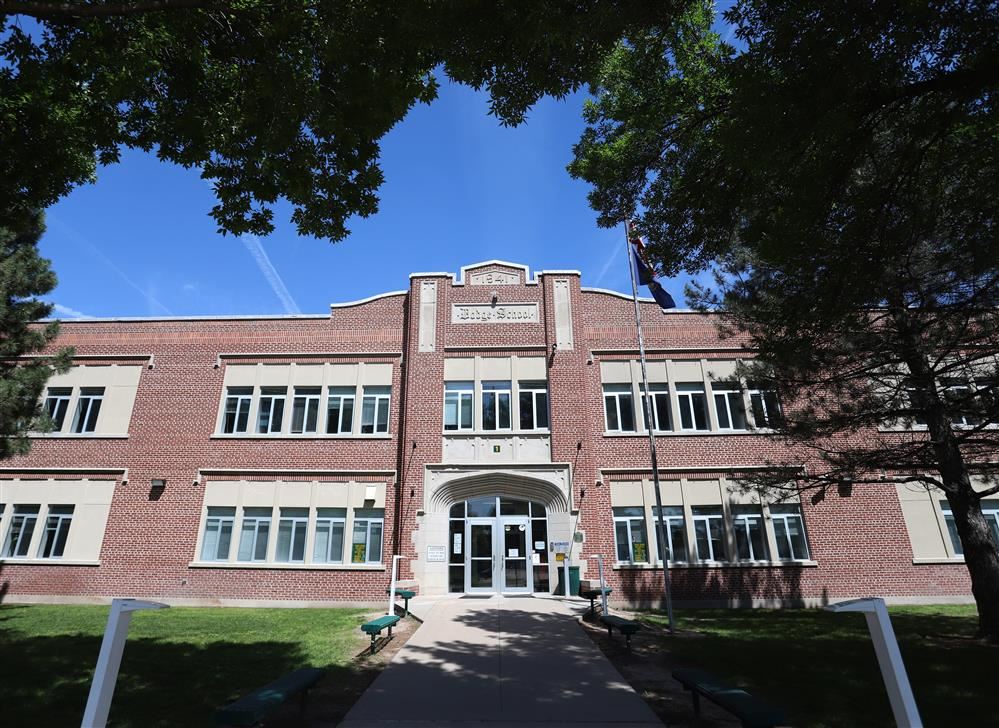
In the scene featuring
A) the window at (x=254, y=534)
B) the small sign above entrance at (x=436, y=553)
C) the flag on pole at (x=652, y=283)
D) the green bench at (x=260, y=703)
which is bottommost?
the green bench at (x=260, y=703)

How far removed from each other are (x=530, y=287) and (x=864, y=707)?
15.2 meters

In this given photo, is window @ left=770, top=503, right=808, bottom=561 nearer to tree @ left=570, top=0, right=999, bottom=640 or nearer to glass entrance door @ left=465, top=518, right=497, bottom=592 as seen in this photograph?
tree @ left=570, top=0, right=999, bottom=640

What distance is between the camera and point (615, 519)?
1748cm

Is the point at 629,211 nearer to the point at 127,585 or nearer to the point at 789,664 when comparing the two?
the point at 789,664

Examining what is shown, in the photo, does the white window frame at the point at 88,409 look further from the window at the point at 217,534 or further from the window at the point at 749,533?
the window at the point at 749,533

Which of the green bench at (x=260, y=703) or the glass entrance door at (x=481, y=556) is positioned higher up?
the glass entrance door at (x=481, y=556)

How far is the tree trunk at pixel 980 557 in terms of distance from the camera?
11.0 m

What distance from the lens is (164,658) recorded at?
9.03 m

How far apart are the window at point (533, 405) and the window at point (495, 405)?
495 mm

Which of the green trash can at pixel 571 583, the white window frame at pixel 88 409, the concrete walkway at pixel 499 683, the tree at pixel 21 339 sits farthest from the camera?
the white window frame at pixel 88 409

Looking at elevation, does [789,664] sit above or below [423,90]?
below

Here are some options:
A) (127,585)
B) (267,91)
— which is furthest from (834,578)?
(127,585)

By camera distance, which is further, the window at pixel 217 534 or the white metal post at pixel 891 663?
the window at pixel 217 534

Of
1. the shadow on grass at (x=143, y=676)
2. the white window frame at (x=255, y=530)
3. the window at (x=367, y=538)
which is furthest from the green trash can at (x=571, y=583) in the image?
the white window frame at (x=255, y=530)
